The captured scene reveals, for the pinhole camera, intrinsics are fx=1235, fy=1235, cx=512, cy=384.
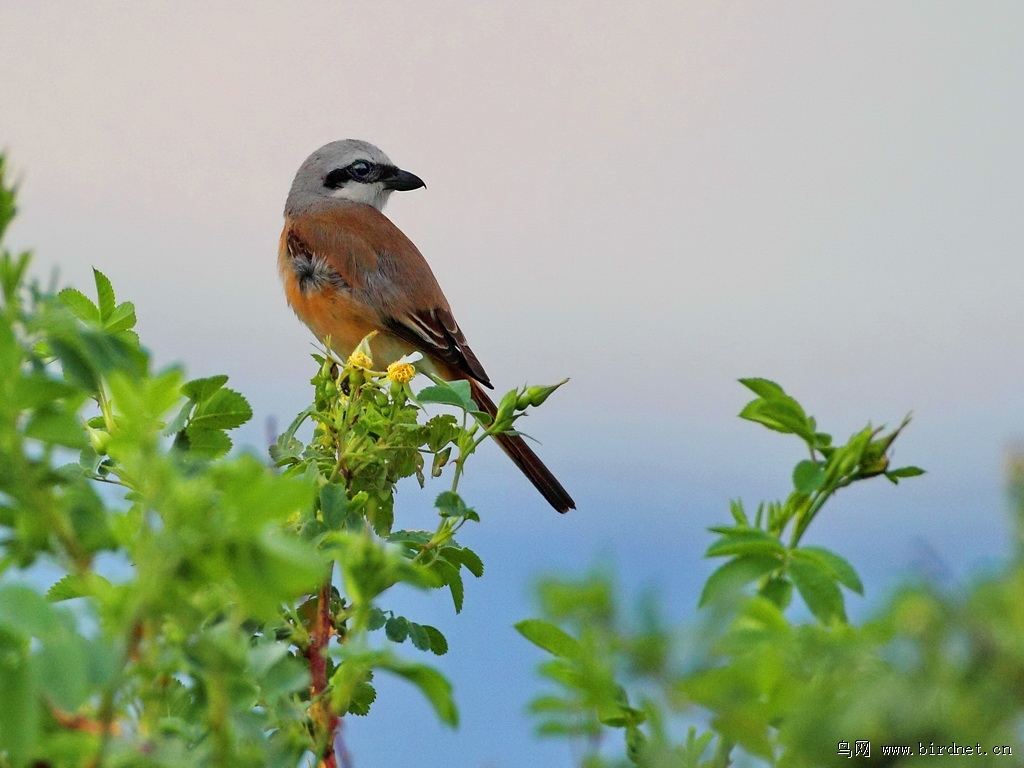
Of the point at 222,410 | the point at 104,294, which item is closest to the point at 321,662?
the point at 222,410

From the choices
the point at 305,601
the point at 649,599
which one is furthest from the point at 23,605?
the point at 305,601

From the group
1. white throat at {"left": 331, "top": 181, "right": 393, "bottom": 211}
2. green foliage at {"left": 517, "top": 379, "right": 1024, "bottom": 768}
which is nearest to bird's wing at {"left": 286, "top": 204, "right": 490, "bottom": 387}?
white throat at {"left": 331, "top": 181, "right": 393, "bottom": 211}

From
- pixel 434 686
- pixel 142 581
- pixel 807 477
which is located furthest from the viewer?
pixel 807 477

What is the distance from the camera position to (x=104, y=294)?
1.53 m

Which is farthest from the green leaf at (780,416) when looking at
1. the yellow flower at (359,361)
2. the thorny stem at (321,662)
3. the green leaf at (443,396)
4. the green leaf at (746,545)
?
the yellow flower at (359,361)

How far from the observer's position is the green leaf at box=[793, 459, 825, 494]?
99 centimetres

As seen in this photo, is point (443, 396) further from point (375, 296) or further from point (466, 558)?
point (375, 296)

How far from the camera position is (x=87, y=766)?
0.63m

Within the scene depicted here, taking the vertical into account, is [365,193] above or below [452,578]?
above

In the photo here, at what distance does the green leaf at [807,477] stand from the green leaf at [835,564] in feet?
0.31

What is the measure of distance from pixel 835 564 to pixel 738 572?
0.07 m

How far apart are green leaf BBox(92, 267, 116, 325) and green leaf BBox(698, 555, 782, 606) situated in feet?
3.06

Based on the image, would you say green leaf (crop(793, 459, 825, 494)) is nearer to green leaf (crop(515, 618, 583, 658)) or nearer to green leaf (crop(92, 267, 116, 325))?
green leaf (crop(515, 618, 583, 658))

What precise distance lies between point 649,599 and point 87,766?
302 millimetres
